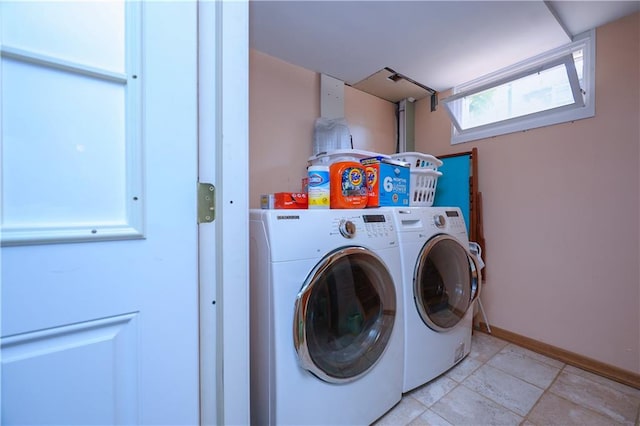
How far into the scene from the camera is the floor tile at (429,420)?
121 cm

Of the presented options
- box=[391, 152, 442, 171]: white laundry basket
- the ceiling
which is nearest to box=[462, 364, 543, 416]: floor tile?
box=[391, 152, 442, 171]: white laundry basket

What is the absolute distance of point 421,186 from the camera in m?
1.82

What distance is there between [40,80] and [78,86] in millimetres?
55

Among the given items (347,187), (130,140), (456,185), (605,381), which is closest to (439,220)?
(347,187)

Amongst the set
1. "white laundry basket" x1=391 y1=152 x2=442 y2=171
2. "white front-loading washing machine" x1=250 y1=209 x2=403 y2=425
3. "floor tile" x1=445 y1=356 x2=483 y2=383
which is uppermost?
"white laundry basket" x1=391 y1=152 x2=442 y2=171

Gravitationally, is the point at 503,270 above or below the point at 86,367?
below

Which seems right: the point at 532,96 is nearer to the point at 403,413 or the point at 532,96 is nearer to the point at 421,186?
the point at 421,186

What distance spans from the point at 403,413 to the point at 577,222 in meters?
1.63

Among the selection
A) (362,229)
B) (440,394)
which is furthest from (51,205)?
(440,394)

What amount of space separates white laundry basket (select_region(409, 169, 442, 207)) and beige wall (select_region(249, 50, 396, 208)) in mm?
821

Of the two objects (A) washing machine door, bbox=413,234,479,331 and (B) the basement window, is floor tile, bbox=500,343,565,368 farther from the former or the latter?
(B) the basement window

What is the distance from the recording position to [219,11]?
698 mm

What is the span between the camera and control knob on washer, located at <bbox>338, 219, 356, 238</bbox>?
1092mm

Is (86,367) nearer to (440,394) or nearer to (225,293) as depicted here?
(225,293)
